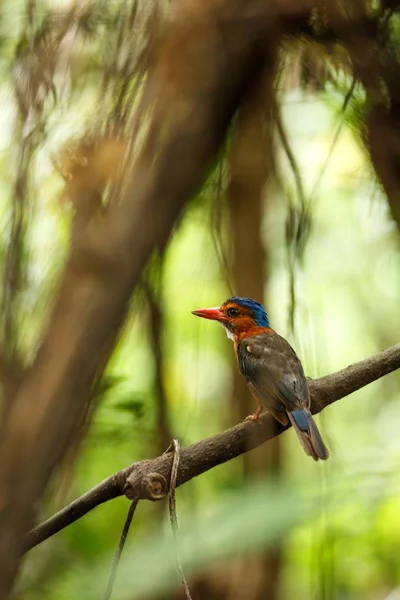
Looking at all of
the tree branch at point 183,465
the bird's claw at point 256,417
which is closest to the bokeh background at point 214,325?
the tree branch at point 183,465

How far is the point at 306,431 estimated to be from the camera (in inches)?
83.5

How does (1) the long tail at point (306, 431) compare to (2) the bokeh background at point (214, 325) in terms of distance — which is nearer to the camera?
(2) the bokeh background at point (214, 325)

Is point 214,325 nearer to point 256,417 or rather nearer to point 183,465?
point 256,417

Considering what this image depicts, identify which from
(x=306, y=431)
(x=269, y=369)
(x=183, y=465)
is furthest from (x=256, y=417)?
(x=183, y=465)

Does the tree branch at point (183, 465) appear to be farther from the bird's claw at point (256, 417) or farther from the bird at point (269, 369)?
the bird at point (269, 369)

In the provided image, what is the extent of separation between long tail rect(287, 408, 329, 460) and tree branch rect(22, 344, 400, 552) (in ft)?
1.26

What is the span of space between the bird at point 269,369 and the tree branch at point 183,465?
248 mm

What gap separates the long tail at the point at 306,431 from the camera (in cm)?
206

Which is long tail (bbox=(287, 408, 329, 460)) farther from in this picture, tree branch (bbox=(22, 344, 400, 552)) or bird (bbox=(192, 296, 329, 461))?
tree branch (bbox=(22, 344, 400, 552))

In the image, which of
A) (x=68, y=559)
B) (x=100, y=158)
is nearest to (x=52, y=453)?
(x=100, y=158)

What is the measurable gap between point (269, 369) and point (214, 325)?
2186 mm

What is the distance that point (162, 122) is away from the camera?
0.89 meters

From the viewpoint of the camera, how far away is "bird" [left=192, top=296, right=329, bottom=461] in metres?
2.09

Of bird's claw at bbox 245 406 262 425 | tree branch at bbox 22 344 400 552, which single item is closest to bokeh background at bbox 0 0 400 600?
tree branch at bbox 22 344 400 552
